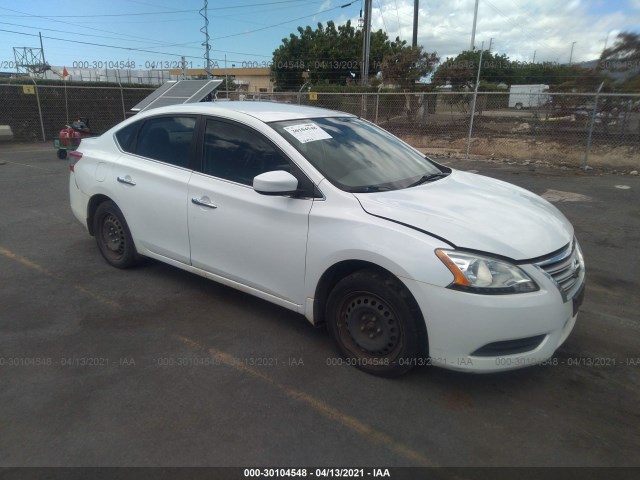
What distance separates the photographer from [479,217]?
2955mm

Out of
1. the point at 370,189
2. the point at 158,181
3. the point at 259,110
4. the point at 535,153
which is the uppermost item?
the point at 259,110

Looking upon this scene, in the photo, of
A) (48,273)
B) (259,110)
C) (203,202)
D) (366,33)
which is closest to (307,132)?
(259,110)

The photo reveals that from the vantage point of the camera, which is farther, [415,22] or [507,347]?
[415,22]

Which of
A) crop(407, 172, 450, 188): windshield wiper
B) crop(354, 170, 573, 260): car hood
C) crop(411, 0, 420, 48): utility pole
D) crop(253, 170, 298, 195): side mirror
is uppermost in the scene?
crop(411, 0, 420, 48): utility pole

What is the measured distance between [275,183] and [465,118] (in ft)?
49.9

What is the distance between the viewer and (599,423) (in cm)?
269

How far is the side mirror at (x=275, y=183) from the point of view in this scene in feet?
10.2

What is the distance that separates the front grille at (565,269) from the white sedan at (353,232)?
0.03 feet

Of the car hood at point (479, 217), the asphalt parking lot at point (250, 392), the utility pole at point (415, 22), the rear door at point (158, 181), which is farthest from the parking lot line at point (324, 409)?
the utility pole at point (415, 22)

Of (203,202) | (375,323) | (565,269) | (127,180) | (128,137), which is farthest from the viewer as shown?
(128,137)

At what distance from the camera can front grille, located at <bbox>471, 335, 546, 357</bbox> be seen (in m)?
2.70

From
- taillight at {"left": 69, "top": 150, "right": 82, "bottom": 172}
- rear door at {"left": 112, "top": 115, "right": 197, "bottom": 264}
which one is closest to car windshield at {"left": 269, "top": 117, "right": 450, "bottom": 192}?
rear door at {"left": 112, "top": 115, "right": 197, "bottom": 264}

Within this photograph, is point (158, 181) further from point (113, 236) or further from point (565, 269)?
point (565, 269)

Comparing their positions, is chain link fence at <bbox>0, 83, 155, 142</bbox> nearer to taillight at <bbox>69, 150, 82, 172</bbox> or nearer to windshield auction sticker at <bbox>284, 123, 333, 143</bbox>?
taillight at <bbox>69, 150, 82, 172</bbox>
